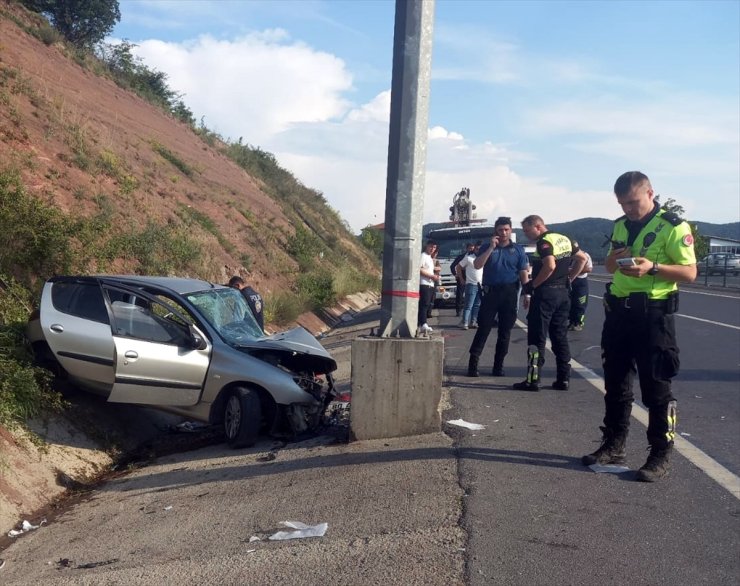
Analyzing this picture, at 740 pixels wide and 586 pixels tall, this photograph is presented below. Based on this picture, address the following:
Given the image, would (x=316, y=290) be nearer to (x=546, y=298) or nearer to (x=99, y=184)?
(x=99, y=184)

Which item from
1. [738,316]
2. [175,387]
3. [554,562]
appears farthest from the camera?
[738,316]

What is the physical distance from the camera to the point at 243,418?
7.23 metres

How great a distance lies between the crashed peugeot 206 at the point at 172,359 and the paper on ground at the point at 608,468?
274 cm

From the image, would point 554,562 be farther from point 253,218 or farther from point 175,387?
point 253,218

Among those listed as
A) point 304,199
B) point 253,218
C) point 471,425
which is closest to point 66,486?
point 471,425

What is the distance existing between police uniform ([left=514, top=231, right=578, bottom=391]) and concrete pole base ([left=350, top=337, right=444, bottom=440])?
254 centimetres

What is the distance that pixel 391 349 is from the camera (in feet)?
21.5

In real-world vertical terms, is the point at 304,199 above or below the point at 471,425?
above

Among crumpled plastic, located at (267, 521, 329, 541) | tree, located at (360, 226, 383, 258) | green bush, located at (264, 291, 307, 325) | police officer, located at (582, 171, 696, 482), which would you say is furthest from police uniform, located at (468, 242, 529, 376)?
tree, located at (360, 226, 383, 258)

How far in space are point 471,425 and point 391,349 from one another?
1.14 m

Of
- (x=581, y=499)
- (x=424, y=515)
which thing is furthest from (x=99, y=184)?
(x=581, y=499)

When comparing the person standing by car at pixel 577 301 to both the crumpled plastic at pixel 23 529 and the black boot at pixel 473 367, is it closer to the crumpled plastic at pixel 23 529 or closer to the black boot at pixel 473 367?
the black boot at pixel 473 367

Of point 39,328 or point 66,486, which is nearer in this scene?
point 66,486

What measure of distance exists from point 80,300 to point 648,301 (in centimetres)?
532
